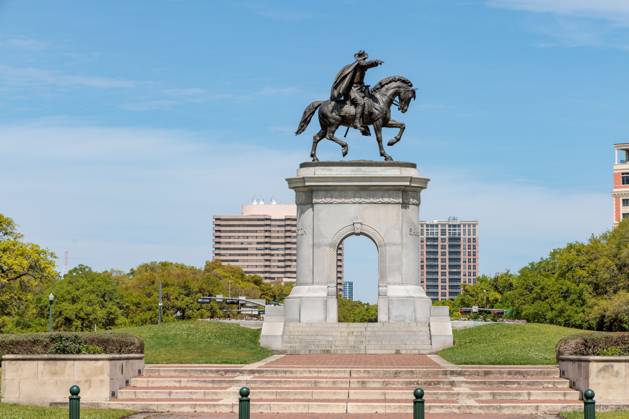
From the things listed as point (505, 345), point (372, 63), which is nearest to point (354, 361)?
point (505, 345)

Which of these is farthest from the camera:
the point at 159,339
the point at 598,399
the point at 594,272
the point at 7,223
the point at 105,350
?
the point at 594,272

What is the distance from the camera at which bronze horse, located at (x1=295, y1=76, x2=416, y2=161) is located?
50844 mm

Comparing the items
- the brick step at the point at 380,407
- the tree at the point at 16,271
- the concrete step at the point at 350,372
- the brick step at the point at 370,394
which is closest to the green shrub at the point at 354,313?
the tree at the point at 16,271

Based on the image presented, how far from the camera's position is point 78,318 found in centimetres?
10162

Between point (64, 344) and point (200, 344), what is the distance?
12.1 meters

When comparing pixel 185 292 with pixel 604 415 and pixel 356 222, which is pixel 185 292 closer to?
pixel 356 222

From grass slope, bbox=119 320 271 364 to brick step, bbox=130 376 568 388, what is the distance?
383cm

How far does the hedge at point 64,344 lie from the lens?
107 feet

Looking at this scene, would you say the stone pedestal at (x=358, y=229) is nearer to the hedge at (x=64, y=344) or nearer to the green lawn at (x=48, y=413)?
the hedge at (x=64, y=344)

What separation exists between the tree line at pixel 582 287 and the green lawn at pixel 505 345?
32.8 meters

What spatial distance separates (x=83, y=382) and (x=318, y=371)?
654 cm

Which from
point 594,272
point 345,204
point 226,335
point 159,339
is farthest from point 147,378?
point 594,272

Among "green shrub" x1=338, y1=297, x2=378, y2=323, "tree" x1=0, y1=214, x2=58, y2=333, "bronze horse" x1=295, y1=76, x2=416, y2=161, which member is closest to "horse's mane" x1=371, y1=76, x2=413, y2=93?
"bronze horse" x1=295, y1=76, x2=416, y2=161

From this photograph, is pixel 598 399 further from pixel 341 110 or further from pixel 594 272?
pixel 594 272
